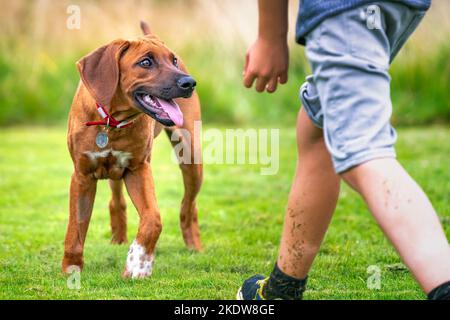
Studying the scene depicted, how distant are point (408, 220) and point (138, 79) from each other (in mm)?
2278

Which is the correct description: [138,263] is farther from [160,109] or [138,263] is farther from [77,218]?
[160,109]

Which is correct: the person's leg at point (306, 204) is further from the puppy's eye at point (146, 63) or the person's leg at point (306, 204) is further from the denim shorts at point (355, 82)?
the puppy's eye at point (146, 63)

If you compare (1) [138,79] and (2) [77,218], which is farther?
(2) [77,218]

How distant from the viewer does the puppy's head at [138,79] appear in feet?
14.5

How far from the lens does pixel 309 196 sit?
316 cm

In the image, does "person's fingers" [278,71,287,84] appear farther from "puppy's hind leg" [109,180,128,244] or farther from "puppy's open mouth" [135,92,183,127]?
"puppy's hind leg" [109,180,128,244]

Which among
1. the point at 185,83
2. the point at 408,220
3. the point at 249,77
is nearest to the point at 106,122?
the point at 185,83

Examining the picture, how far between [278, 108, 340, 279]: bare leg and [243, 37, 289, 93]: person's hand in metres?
0.19

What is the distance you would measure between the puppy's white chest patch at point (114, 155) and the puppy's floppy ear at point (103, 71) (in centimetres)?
31

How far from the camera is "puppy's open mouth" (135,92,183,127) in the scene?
4402 mm

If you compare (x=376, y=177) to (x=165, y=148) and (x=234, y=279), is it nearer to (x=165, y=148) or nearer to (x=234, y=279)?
(x=234, y=279)

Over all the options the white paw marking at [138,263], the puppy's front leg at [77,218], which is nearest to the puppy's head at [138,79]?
the puppy's front leg at [77,218]
